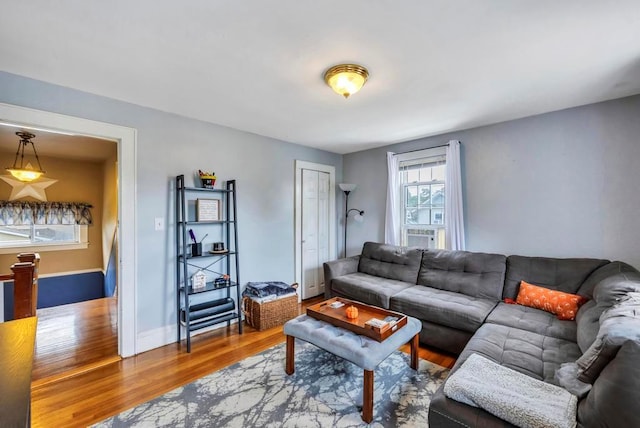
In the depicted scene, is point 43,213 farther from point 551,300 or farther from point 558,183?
point 558,183

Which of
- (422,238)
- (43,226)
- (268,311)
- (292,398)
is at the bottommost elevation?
→ (292,398)

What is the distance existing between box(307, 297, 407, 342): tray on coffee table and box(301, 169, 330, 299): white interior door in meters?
1.68

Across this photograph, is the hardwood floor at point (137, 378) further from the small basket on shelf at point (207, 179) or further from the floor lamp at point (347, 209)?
the floor lamp at point (347, 209)

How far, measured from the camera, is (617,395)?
1.05m

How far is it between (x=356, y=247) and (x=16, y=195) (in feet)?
18.9

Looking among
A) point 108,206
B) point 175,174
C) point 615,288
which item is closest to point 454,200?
point 615,288

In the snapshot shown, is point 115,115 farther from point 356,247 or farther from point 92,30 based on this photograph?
point 356,247

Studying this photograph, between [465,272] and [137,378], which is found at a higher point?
[465,272]

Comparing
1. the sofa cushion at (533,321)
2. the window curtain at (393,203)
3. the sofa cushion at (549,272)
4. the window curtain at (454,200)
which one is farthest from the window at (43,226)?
the sofa cushion at (549,272)

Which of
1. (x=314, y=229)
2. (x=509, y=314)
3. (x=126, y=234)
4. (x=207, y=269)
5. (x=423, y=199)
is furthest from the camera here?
(x=314, y=229)

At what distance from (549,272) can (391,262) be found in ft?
5.34

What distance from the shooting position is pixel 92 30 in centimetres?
158

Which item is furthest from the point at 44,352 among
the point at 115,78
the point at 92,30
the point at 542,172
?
the point at 542,172

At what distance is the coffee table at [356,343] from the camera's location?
70.6 inches
